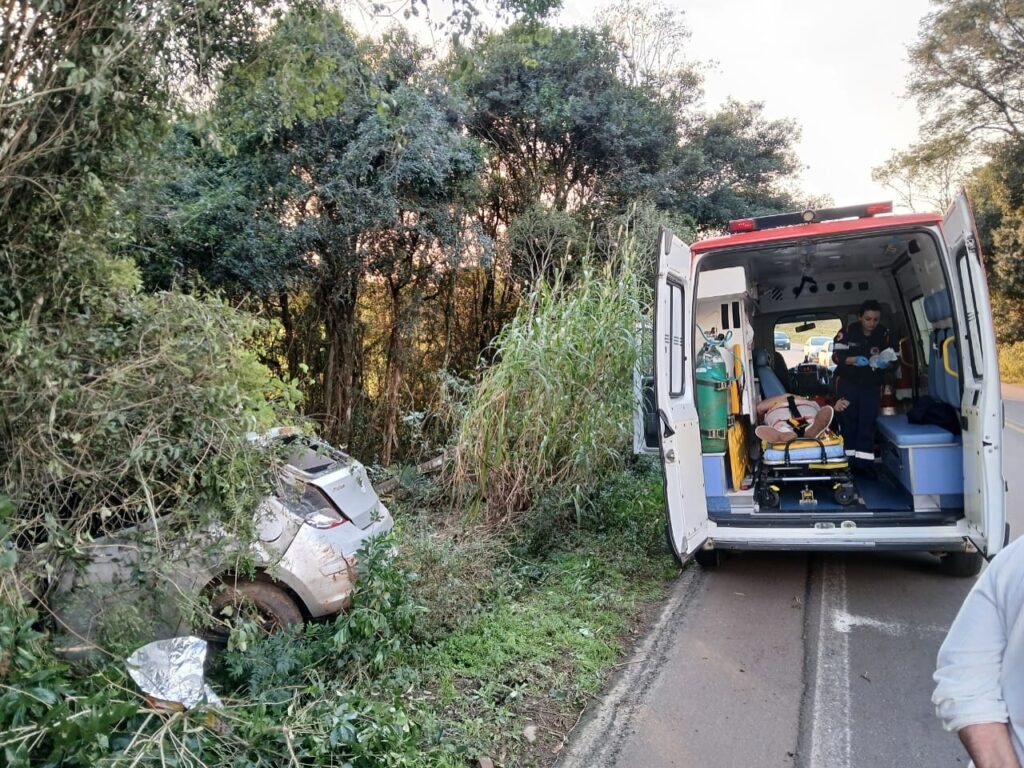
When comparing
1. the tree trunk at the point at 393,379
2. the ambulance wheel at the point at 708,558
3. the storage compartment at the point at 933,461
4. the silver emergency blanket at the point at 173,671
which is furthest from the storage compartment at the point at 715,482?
the tree trunk at the point at 393,379

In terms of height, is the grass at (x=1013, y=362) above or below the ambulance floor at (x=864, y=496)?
above

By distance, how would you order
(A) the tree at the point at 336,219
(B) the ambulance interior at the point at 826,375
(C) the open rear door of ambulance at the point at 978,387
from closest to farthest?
(C) the open rear door of ambulance at the point at 978,387
(B) the ambulance interior at the point at 826,375
(A) the tree at the point at 336,219

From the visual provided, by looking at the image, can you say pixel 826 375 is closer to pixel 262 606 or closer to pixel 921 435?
pixel 921 435

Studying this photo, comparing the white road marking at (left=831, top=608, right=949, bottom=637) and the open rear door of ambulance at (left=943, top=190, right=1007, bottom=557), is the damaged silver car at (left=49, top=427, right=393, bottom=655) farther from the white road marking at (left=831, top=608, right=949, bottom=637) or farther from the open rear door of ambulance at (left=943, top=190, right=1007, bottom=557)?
the open rear door of ambulance at (left=943, top=190, right=1007, bottom=557)

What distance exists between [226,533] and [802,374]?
23.5ft

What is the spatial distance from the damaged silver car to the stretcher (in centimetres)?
323

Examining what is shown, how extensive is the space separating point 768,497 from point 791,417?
3.30 feet

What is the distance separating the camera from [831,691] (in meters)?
3.59

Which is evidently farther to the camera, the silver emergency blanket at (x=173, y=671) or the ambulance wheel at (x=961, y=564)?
the ambulance wheel at (x=961, y=564)

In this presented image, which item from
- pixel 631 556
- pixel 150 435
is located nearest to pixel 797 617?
pixel 631 556

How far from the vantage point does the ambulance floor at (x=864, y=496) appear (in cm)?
Result: 539

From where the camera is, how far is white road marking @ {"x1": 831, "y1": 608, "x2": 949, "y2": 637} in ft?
13.9

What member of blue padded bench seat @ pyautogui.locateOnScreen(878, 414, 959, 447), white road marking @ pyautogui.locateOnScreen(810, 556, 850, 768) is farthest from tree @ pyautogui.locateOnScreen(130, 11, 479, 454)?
white road marking @ pyautogui.locateOnScreen(810, 556, 850, 768)

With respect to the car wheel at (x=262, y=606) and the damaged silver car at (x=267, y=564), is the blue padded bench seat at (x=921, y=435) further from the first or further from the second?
the car wheel at (x=262, y=606)
